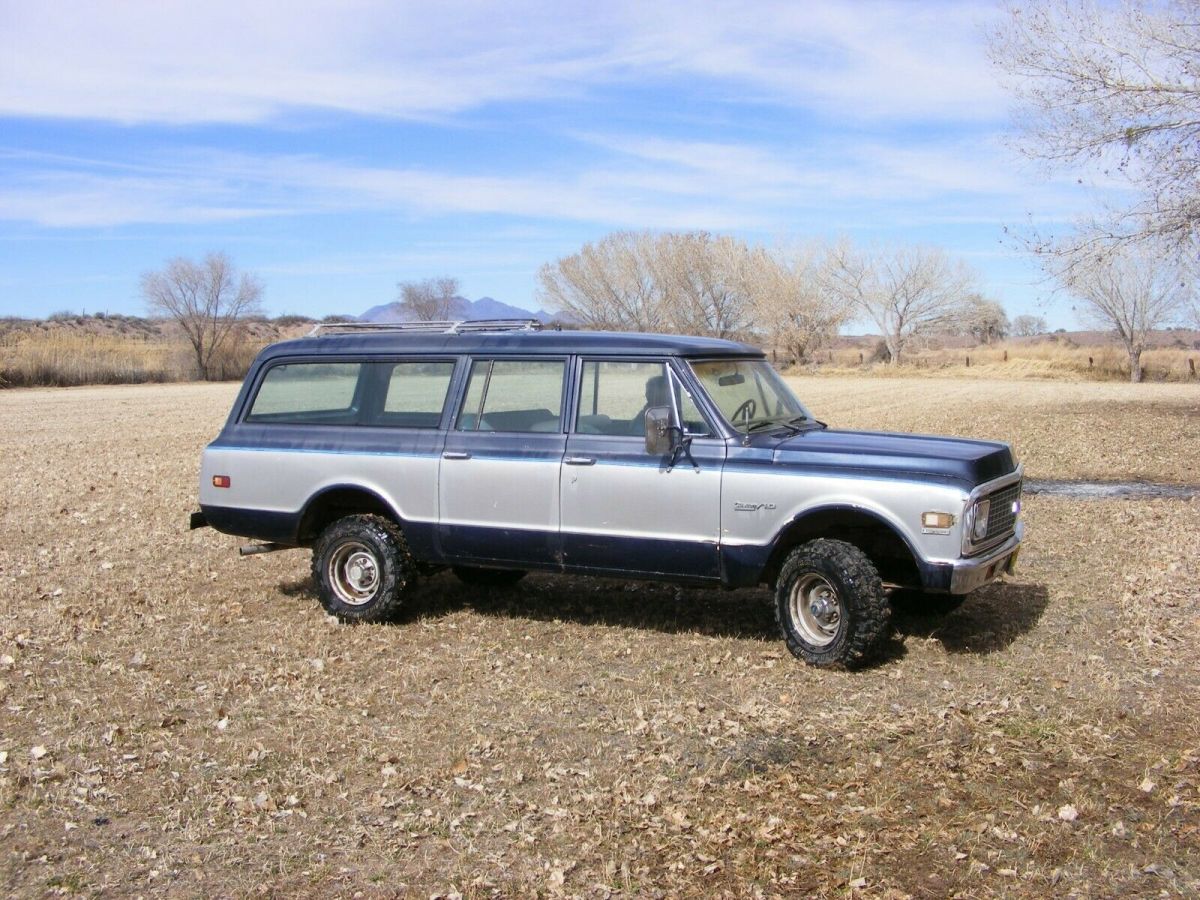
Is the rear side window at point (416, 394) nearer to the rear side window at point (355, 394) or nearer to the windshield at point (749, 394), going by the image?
the rear side window at point (355, 394)

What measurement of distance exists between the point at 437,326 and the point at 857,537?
141 inches

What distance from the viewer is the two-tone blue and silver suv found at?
23.0 ft

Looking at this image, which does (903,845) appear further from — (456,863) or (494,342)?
(494,342)

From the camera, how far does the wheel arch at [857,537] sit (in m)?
7.07

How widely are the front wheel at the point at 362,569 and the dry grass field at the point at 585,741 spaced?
22cm

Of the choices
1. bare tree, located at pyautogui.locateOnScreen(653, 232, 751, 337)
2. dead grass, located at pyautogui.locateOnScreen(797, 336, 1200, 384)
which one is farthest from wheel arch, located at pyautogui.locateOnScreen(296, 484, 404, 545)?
bare tree, located at pyautogui.locateOnScreen(653, 232, 751, 337)

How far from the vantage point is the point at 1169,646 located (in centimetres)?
765

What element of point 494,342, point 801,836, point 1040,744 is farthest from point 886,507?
point 494,342

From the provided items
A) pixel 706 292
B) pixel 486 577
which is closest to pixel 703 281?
pixel 706 292

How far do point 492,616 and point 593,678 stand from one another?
1792 mm

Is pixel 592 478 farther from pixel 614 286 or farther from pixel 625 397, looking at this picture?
pixel 614 286

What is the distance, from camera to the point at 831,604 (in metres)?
7.21

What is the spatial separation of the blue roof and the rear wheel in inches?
78.7

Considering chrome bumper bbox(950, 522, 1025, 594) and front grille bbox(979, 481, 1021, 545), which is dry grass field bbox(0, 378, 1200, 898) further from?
front grille bbox(979, 481, 1021, 545)
